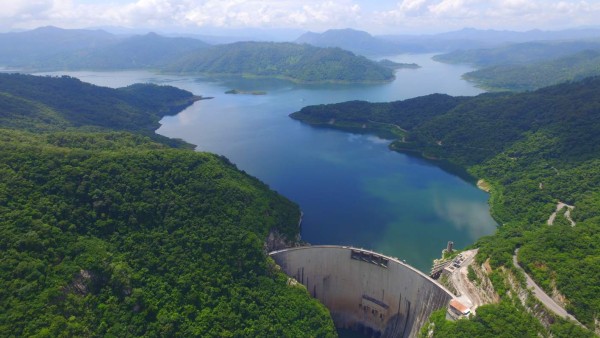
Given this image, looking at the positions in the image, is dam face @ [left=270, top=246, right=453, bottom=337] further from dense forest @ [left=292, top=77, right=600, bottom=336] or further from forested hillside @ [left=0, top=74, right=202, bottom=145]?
forested hillside @ [left=0, top=74, right=202, bottom=145]

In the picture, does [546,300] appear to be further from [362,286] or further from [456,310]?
[362,286]

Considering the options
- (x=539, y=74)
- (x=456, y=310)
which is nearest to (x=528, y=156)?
(x=456, y=310)

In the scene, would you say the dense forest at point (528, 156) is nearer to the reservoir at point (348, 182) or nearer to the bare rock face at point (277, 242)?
the reservoir at point (348, 182)

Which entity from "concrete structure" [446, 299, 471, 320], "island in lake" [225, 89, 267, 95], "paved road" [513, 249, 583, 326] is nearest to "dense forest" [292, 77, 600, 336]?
"paved road" [513, 249, 583, 326]

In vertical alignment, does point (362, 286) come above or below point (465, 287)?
below

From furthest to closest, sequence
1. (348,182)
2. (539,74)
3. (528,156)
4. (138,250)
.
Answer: (539,74)
(528,156)
(348,182)
(138,250)

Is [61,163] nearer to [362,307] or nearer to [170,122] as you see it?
[362,307]
